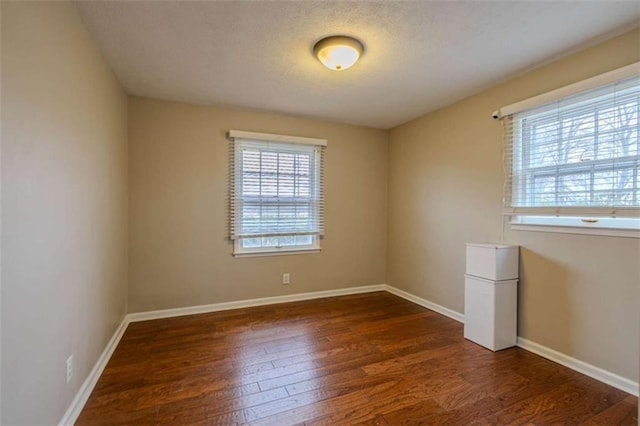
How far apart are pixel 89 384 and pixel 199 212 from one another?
184cm

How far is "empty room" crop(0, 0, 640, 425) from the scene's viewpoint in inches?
61.5

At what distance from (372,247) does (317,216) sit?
0.99 meters

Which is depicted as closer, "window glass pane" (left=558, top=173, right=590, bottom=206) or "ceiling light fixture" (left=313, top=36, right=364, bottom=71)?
"ceiling light fixture" (left=313, top=36, right=364, bottom=71)

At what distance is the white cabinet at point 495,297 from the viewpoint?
98.9 inches

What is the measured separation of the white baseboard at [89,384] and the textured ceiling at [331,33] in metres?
2.26

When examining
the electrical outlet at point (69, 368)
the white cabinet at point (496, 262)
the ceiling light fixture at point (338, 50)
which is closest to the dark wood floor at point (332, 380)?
the electrical outlet at point (69, 368)

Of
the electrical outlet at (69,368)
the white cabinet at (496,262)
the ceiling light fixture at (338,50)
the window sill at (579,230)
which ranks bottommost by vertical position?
the electrical outlet at (69,368)

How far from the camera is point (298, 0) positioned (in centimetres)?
171

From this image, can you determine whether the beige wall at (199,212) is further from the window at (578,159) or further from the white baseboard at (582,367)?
the white baseboard at (582,367)

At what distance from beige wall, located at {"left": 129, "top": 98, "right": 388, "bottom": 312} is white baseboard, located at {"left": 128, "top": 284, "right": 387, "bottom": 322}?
2.2 inches

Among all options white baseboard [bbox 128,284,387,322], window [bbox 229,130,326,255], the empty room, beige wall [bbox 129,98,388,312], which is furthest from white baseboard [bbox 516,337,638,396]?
window [bbox 229,130,326,255]

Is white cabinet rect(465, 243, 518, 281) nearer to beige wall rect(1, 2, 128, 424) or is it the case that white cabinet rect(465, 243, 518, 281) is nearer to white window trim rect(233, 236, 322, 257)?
white window trim rect(233, 236, 322, 257)

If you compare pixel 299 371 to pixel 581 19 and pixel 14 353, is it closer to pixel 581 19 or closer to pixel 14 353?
pixel 14 353

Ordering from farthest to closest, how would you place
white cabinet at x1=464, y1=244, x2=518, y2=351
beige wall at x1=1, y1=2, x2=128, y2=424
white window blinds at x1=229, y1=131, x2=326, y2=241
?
1. white window blinds at x1=229, y1=131, x2=326, y2=241
2. white cabinet at x1=464, y1=244, x2=518, y2=351
3. beige wall at x1=1, y1=2, x2=128, y2=424
